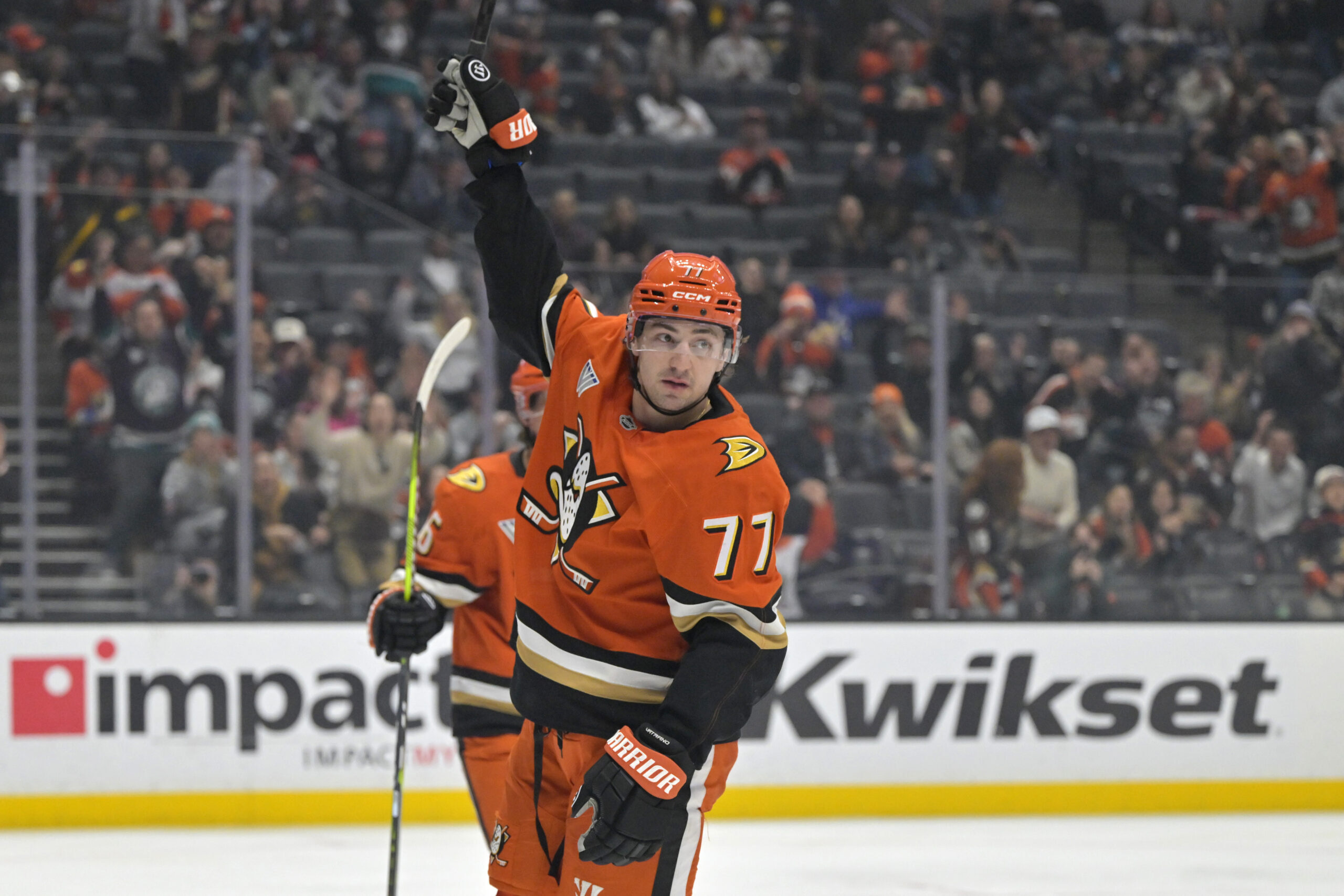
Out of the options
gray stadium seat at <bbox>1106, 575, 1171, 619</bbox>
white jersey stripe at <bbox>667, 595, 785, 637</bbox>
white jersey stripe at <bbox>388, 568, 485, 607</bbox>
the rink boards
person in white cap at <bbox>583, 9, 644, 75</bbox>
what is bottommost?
the rink boards

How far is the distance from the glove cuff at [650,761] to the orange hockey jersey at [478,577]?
54.0 inches

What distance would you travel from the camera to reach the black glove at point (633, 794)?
2541 mm

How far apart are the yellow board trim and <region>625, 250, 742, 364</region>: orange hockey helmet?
4.59 m

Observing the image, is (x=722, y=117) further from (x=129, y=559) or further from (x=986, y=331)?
(x=129, y=559)

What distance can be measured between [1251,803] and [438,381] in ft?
13.3

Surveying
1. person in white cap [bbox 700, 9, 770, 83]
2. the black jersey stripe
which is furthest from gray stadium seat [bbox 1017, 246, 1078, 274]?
the black jersey stripe

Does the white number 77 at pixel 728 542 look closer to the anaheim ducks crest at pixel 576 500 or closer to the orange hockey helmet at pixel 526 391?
the anaheim ducks crest at pixel 576 500

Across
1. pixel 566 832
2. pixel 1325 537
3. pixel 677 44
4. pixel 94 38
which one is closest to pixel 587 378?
pixel 566 832

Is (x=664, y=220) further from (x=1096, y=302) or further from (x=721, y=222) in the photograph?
(x=1096, y=302)

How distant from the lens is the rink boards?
7172 millimetres

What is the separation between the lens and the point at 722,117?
1218cm

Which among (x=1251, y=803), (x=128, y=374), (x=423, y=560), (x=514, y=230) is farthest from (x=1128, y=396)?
(x=514, y=230)

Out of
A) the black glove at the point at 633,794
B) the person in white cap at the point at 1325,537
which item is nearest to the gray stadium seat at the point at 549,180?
the person in white cap at the point at 1325,537

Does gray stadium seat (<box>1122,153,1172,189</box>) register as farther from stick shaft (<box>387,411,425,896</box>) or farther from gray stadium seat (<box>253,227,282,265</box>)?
stick shaft (<box>387,411,425,896</box>)
